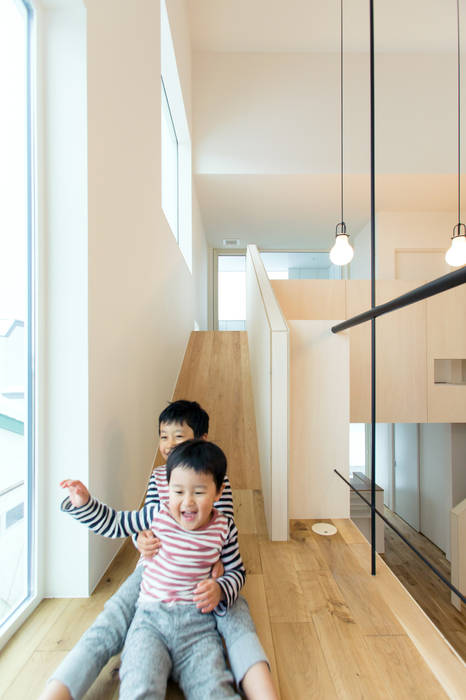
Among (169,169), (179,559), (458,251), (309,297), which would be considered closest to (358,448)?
(309,297)

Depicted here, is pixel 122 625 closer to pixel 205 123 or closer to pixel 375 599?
pixel 375 599

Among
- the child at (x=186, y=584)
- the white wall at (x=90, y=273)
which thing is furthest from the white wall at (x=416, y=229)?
the child at (x=186, y=584)

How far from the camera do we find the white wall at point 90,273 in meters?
1.26

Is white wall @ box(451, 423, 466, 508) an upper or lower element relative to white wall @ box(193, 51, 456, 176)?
lower

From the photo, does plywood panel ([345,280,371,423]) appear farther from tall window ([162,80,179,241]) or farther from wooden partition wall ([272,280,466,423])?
tall window ([162,80,179,241])

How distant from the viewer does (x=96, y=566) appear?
1327 millimetres

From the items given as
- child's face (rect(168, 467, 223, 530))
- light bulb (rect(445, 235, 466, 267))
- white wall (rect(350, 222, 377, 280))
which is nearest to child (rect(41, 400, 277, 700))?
child's face (rect(168, 467, 223, 530))

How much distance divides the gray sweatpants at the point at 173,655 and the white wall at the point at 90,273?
41 cm

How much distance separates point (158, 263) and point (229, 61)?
3.57 meters

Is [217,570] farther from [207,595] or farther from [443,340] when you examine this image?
[443,340]

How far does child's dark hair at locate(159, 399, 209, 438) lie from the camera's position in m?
1.39

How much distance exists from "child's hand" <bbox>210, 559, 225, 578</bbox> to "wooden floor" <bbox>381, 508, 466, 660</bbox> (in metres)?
3.29

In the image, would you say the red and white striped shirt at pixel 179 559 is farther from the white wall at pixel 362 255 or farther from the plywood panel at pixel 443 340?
the white wall at pixel 362 255

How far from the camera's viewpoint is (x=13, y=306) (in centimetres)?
114
